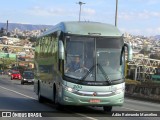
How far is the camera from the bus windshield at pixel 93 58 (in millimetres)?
16812

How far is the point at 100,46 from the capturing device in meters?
17.1

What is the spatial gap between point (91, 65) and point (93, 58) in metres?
0.27

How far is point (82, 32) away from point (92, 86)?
2075mm

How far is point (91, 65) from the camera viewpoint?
16859 mm

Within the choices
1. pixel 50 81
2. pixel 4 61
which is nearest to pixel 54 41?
pixel 50 81

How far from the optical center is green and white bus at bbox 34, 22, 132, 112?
1664 cm

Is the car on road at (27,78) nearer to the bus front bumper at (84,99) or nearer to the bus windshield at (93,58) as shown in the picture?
the bus windshield at (93,58)

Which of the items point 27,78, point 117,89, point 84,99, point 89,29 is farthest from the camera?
point 27,78

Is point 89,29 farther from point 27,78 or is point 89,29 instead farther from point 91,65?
point 27,78

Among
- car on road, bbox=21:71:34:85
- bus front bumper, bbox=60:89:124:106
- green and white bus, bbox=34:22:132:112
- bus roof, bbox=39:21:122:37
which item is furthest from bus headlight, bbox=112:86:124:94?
car on road, bbox=21:71:34:85

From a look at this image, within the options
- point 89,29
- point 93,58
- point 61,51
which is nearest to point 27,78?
point 89,29

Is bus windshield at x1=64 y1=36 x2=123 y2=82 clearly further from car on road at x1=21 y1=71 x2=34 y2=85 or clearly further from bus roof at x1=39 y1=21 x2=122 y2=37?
car on road at x1=21 y1=71 x2=34 y2=85

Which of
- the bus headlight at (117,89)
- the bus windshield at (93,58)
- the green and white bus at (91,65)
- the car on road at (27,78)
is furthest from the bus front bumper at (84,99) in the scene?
the car on road at (27,78)

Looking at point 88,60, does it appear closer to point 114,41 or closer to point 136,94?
point 114,41
